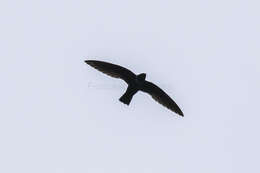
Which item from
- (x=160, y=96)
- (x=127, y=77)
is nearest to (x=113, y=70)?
(x=127, y=77)

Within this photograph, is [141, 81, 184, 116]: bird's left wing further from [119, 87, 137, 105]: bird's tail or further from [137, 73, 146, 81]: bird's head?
[137, 73, 146, 81]: bird's head

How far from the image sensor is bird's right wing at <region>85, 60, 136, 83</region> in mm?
49094

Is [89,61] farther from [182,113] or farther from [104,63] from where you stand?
[182,113]

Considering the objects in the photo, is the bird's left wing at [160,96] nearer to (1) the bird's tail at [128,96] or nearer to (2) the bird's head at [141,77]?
(1) the bird's tail at [128,96]

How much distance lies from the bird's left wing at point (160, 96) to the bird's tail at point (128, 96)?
56cm

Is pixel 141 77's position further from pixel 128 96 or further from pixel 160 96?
pixel 160 96

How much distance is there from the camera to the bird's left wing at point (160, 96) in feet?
163

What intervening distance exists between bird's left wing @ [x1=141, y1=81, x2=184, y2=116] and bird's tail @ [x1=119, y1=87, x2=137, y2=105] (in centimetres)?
56

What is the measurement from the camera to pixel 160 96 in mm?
50250

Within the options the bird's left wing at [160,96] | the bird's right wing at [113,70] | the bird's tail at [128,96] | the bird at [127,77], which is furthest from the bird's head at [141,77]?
the bird's left wing at [160,96]

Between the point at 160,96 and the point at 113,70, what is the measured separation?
192 centimetres

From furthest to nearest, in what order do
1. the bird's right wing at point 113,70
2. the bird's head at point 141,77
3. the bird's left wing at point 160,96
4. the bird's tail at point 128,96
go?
the bird's left wing at point 160,96
the bird's right wing at point 113,70
the bird's tail at point 128,96
the bird's head at point 141,77

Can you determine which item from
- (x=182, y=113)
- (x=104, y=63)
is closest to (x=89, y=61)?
(x=104, y=63)

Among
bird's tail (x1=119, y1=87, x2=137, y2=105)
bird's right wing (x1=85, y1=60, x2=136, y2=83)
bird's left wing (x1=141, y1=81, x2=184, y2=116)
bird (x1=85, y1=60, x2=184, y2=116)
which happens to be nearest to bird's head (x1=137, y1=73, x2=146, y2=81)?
bird (x1=85, y1=60, x2=184, y2=116)
